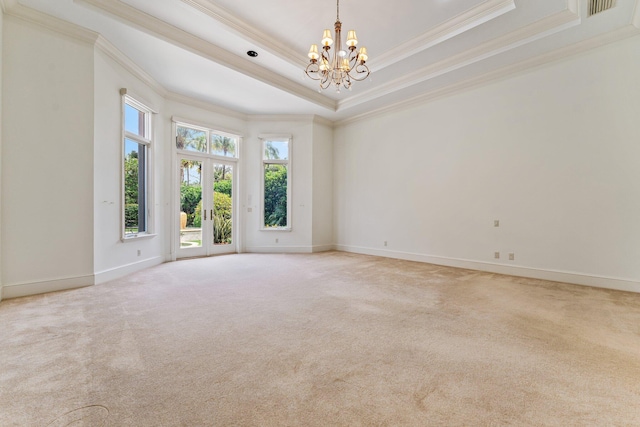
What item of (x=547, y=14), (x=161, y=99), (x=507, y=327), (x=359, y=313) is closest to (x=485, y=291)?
(x=507, y=327)

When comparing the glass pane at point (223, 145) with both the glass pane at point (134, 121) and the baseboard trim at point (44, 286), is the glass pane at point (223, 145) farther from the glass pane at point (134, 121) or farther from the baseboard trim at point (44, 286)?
the baseboard trim at point (44, 286)

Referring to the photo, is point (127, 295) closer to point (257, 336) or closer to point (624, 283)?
point (257, 336)

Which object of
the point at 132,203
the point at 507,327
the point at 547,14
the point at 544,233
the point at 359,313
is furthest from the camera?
the point at 132,203

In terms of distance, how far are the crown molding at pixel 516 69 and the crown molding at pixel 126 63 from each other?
4.83 m

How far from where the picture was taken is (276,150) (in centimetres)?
748

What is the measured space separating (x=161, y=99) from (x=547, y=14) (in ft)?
22.3

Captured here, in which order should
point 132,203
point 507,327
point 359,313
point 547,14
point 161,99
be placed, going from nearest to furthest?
point 507,327 → point 359,313 → point 547,14 → point 132,203 → point 161,99

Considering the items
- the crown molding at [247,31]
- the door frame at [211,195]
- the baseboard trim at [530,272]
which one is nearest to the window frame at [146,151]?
the door frame at [211,195]

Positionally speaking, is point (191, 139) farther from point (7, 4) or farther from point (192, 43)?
point (7, 4)

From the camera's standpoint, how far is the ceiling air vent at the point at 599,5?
3.46 m

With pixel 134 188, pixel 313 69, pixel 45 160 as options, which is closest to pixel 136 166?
pixel 134 188

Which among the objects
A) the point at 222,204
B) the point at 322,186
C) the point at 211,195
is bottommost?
the point at 222,204

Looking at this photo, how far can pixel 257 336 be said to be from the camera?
7.97ft

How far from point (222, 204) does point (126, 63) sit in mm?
3447
